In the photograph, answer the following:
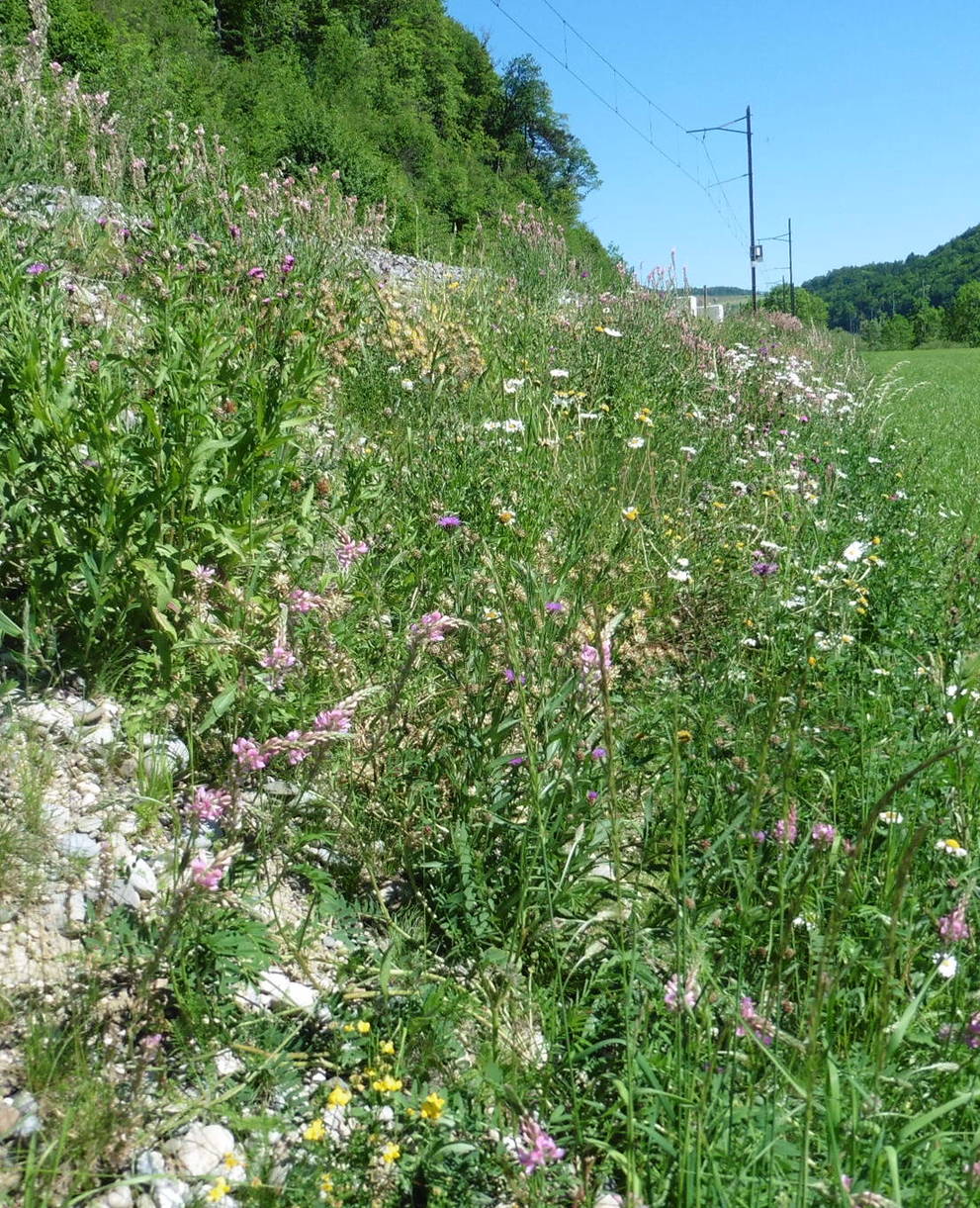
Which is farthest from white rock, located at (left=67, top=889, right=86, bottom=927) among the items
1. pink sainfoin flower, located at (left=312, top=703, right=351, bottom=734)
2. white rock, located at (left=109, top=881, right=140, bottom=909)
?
pink sainfoin flower, located at (left=312, top=703, right=351, bottom=734)

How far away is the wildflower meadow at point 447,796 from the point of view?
57.7 inches

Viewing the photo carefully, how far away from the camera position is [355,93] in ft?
111

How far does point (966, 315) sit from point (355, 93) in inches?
3423

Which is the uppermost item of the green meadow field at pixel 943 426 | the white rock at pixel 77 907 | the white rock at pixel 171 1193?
the green meadow field at pixel 943 426

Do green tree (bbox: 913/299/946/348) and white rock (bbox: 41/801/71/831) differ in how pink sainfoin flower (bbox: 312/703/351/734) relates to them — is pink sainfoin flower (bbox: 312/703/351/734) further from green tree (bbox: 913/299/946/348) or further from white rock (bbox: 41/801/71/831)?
green tree (bbox: 913/299/946/348)

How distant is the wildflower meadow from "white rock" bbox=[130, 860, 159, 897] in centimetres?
5

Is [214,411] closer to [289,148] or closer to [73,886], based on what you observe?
[73,886]

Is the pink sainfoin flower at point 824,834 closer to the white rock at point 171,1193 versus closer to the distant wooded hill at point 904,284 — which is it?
the white rock at point 171,1193

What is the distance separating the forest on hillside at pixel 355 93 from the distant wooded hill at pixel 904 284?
7859cm

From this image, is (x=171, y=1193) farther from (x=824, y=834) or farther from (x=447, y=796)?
(x=824, y=834)

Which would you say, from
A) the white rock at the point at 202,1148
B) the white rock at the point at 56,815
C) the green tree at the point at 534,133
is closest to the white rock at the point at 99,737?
the white rock at the point at 56,815

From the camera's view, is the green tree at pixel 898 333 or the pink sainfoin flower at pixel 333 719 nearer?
the pink sainfoin flower at pixel 333 719

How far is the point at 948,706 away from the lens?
2.52 m

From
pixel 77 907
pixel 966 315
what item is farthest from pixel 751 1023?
pixel 966 315
